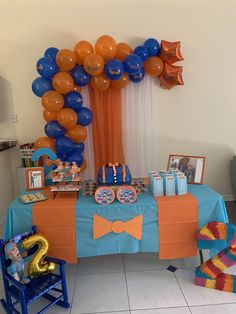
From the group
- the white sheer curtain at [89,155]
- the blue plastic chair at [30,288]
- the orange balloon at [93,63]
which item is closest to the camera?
the blue plastic chair at [30,288]

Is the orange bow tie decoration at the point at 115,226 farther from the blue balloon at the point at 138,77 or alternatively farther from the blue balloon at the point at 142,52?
the blue balloon at the point at 142,52

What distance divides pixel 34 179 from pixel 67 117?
85 centimetres

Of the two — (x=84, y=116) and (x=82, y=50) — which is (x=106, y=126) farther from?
(x=82, y=50)

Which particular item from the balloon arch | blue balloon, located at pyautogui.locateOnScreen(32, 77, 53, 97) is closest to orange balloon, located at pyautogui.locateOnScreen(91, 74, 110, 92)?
the balloon arch

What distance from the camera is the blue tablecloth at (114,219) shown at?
1786 millimetres

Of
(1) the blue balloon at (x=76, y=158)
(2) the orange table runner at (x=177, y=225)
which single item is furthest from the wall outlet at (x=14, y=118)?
(2) the orange table runner at (x=177, y=225)

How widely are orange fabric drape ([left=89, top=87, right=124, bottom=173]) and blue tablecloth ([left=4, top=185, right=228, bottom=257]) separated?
1.31 metres

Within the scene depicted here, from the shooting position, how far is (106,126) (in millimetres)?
3127

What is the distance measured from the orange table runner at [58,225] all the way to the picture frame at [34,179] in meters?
0.31

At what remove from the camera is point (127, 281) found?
76.3 inches

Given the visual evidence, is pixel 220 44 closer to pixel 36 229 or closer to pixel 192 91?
pixel 192 91

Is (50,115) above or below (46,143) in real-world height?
above

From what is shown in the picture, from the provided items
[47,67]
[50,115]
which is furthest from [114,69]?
[50,115]

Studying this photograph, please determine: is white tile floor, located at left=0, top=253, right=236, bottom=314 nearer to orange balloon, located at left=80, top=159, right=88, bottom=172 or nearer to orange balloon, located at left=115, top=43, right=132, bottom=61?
orange balloon, located at left=80, top=159, right=88, bottom=172
